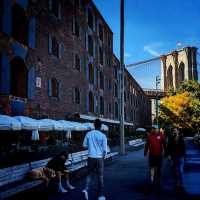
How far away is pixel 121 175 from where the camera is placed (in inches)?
506

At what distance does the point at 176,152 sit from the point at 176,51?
103491mm

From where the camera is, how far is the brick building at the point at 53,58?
63.5 ft

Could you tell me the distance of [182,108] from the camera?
62.1 metres

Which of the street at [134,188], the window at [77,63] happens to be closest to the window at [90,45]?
the window at [77,63]

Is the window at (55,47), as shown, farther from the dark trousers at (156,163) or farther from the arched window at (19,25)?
the dark trousers at (156,163)

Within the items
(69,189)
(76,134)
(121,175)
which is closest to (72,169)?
(121,175)

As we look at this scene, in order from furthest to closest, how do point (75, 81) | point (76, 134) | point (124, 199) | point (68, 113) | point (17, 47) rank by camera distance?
point (76, 134), point (75, 81), point (68, 113), point (17, 47), point (124, 199)

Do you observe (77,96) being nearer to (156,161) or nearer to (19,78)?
(19,78)

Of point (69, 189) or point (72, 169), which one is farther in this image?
point (72, 169)

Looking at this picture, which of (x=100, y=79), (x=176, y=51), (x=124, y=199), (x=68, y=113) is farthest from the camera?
(x=176, y=51)

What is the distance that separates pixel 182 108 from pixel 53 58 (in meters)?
40.6

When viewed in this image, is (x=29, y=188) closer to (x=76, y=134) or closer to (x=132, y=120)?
(x=76, y=134)

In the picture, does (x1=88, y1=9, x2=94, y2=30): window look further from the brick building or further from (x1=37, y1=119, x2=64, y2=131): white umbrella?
(x1=37, y1=119, x2=64, y2=131): white umbrella

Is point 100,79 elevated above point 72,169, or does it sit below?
above
